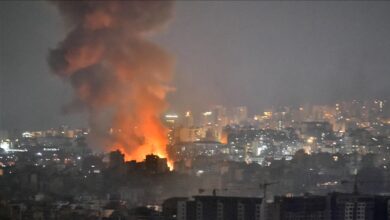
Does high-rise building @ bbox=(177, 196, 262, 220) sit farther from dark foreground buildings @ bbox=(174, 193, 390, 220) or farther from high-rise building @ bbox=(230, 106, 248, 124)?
high-rise building @ bbox=(230, 106, 248, 124)

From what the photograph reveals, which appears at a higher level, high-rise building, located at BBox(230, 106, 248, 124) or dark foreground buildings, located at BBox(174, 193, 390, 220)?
high-rise building, located at BBox(230, 106, 248, 124)

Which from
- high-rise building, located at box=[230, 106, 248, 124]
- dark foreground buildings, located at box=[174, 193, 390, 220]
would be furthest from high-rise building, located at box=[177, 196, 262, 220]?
high-rise building, located at box=[230, 106, 248, 124]

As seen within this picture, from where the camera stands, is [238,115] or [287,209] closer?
[287,209]

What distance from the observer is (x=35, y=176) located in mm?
10891

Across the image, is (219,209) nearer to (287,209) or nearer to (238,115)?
(287,209)

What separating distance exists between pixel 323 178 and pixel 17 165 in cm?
406

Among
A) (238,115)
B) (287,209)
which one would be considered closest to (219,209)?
(287,209)

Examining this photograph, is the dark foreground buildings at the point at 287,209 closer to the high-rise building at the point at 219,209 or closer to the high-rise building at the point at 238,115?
the high-rise building at the point at 219,209

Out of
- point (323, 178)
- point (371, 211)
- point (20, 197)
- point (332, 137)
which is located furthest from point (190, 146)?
point (371, 211)

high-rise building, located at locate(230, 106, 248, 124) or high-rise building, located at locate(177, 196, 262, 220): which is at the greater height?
high-rise building, located at locate(230, 106, 248, 124)

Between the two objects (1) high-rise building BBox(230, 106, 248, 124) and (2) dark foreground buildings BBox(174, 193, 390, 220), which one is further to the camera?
(1) high-rise building BBox(230, 106, 248, 124)

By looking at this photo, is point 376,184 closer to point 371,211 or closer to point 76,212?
point 371,211

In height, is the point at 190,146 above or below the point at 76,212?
above

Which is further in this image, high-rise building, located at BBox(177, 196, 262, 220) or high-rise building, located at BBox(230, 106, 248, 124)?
high-rise building, located at BBox(230, 106, 248, 124)
